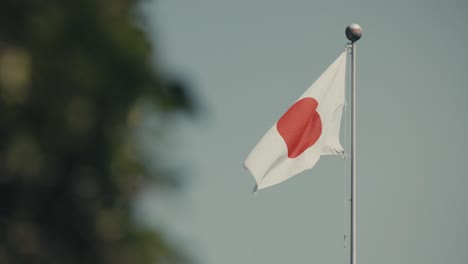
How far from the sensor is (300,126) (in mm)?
22094

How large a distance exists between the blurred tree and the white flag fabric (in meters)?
16.2

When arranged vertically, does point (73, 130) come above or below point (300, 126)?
below

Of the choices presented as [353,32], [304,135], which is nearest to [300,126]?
[304,135]

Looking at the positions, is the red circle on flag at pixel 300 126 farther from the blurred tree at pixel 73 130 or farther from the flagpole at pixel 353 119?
the blurred tree at pixel 73 130

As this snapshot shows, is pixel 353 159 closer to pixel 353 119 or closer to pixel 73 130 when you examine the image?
pixel 353 119

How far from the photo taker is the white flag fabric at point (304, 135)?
70.4ft

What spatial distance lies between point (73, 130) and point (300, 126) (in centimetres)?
1753

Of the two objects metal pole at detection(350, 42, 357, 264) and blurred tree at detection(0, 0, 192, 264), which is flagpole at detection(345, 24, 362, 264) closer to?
metal pole at detection(350, 42, 357, 264)

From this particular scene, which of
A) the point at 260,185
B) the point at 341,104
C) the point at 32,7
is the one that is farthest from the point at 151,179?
the point at 341,104

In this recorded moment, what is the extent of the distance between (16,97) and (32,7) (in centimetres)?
43

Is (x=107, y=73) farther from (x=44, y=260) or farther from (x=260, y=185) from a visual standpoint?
(x=260, y=185)

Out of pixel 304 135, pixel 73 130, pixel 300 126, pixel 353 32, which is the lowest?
pixel 73 130

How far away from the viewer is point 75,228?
4941mm

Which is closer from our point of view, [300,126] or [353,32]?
[300,126]
